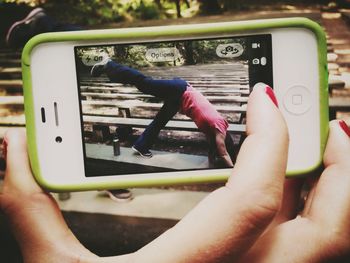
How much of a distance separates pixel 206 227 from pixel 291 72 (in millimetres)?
434

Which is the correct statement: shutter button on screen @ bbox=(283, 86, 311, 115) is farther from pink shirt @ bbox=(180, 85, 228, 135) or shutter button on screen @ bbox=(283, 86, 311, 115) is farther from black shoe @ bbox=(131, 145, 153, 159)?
black shoe @ bbox=(131, 145, 153, 159)

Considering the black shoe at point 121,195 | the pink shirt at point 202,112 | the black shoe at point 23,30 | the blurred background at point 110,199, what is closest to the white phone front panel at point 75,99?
the pink shirt at point 202,112

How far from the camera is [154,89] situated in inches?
33.2

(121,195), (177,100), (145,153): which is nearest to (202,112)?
(177,100)

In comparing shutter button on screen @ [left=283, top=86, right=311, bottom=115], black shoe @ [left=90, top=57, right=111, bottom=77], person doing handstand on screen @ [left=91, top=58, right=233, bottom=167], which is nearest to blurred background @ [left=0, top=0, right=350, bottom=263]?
shutter button on screen @ [left=283, top=86, right=311, bottom=115]

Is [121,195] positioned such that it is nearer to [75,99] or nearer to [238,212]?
[75,99]

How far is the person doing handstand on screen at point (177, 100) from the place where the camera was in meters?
0.83

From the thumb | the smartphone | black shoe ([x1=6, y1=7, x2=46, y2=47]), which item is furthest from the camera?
black shoe ([x1=6, y1=7, x2=46, y2=47])

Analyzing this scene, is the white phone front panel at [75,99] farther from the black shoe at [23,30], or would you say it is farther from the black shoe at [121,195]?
the black shoe at [23,30]

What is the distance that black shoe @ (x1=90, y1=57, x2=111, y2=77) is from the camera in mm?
825

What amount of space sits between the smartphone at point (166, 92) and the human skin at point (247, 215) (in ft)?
0.20

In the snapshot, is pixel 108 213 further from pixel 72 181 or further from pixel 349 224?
pixel 349 224

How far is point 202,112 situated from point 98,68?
0.89 ft

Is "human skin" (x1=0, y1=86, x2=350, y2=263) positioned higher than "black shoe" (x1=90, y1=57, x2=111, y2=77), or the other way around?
"black shoe" (x1=90, y1=57, x2=111, y2=77)
